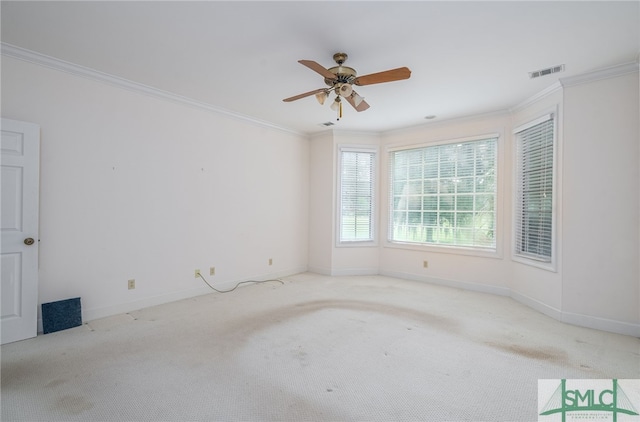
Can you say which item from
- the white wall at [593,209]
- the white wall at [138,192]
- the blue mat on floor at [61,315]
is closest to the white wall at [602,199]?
the white wall at [593,209]

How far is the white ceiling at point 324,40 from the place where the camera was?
233cm

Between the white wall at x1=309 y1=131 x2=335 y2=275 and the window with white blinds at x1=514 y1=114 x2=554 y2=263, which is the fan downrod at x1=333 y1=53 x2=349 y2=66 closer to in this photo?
the window with white blinds at x1=514 y1=114 x2=554 y2=263

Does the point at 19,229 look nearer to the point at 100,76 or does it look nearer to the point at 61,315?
the point at 61,315

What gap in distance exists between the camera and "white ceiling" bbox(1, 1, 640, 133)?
7.64ft

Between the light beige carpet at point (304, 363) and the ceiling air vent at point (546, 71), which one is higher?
the ceiling air vent at point (546, 71)

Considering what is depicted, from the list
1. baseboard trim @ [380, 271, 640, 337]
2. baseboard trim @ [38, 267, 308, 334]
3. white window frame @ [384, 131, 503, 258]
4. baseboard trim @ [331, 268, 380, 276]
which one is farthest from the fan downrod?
baseboard trim @ [331, 268, 380, 276]

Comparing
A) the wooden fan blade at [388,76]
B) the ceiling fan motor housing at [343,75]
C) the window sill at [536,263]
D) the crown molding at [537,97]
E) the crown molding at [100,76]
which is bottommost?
the window sill at [536,263]

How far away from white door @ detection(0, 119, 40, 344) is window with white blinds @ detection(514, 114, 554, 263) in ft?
18.1

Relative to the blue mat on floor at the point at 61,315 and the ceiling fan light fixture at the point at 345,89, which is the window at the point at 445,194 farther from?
the blue mat on floor at the point at 61,315

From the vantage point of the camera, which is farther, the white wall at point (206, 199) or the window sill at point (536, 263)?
the window sill at point (536, 263)

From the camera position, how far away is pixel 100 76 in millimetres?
3434

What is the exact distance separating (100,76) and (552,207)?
5.37 metres

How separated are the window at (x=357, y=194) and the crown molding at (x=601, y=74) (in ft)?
9.95

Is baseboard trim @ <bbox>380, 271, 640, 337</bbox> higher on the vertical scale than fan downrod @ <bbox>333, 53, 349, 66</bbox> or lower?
lower
